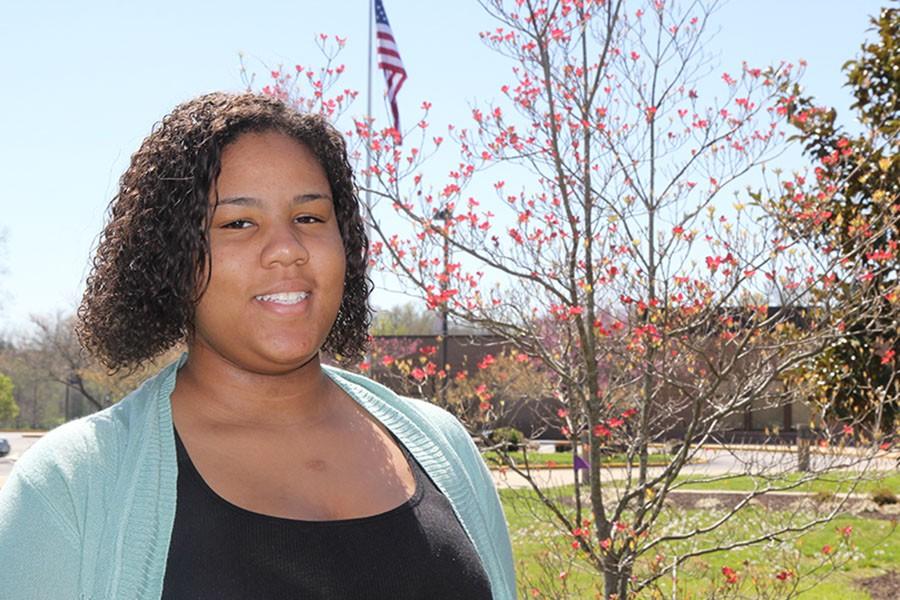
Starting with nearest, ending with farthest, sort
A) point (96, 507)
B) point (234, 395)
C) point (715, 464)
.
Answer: point (96, 507) < point (234, 395) < point (715, 464)

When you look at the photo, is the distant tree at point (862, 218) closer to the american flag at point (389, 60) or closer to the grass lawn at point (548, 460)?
the grass lawn at point (548, 460)

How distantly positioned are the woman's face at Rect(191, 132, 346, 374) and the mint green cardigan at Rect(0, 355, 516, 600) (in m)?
0.19

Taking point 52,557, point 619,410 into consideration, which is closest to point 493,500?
point 52,557

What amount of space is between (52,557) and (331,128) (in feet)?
3.54

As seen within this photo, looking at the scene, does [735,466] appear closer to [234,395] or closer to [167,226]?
[234,395]

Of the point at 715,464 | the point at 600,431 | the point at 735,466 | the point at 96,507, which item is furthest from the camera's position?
the point at 715,464

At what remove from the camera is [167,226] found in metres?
2.08

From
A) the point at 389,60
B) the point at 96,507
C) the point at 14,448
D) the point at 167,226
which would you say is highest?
the point at 389,60

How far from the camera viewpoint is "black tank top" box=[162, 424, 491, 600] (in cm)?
185

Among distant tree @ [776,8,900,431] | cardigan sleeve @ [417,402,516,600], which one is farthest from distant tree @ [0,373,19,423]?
cardigan sleeve @ [417,402,516,600]

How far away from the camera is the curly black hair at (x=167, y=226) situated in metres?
2.07

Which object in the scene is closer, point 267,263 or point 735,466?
point 267,263

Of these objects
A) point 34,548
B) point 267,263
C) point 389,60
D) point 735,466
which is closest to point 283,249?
point 267,263

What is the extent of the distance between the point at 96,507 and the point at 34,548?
0.43ft
